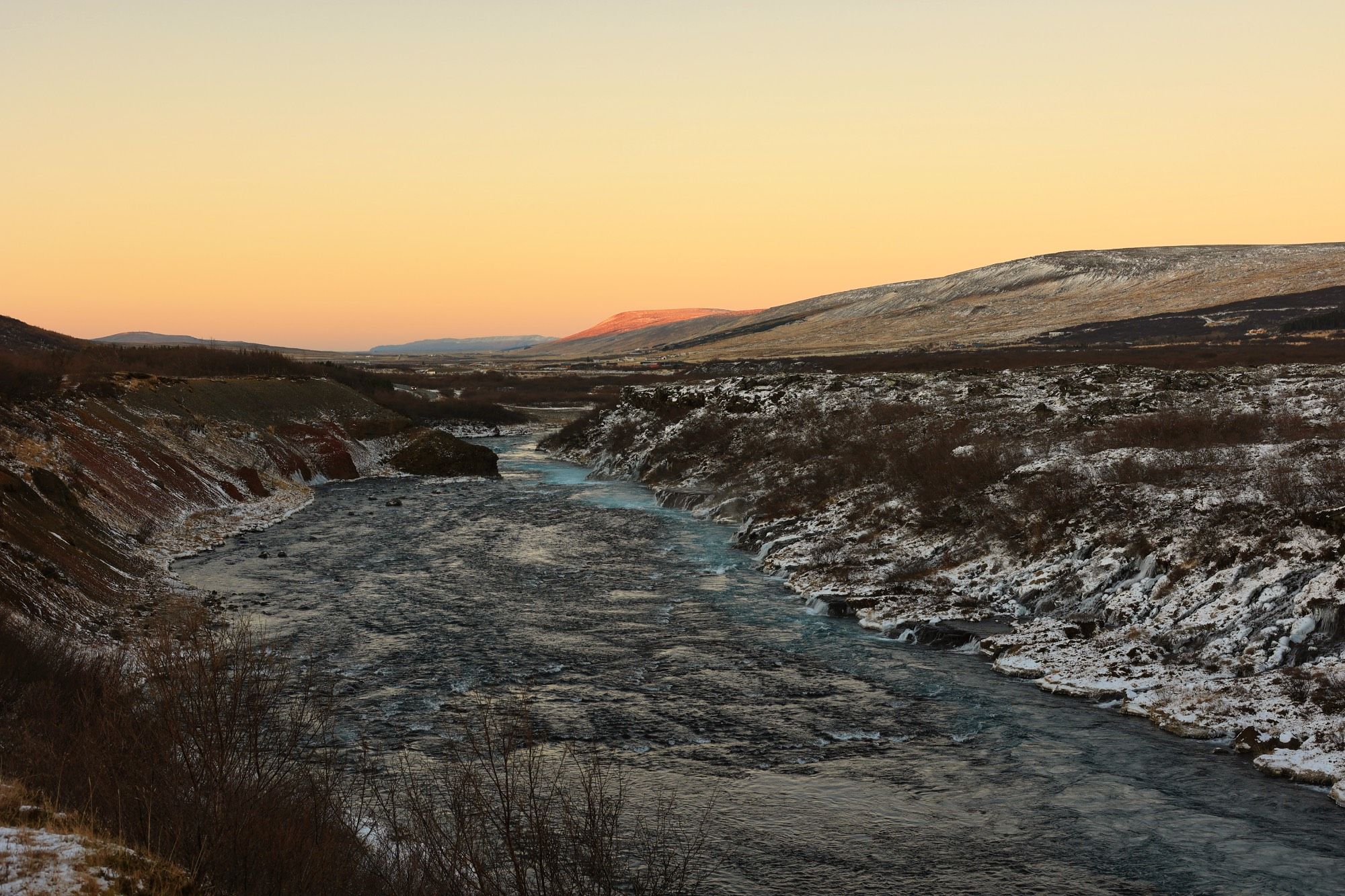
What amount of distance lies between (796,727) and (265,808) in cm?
884

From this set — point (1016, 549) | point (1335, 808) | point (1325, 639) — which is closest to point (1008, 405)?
point (1016, 549)

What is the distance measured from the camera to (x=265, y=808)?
8172 millimetres

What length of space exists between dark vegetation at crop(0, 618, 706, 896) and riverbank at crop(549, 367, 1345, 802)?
9.38m

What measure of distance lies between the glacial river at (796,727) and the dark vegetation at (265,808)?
6.60ft

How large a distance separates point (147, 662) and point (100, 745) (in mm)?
1028

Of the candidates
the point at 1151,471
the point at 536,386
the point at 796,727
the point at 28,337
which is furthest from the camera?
the point at 536,386

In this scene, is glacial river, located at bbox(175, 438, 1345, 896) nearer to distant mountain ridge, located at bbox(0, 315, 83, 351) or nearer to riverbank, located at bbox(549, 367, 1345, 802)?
riverbank, located at bbox(549, 367, 1345, 802)

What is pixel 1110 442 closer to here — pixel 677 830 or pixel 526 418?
pixel 677 830

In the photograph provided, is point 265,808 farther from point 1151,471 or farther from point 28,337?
point 28,337

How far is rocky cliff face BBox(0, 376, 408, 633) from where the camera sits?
67.1ft

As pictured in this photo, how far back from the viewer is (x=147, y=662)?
9867mm

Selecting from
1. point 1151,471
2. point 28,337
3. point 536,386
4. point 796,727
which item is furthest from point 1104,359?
point 28,337

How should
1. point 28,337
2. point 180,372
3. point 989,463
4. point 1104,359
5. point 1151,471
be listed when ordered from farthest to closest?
1. point 28,337
2. point 1104,359
3. point 180,372
4. point 989,463
5. point 1151,471

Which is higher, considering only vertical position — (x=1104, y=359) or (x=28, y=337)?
(x=28, y=337)
